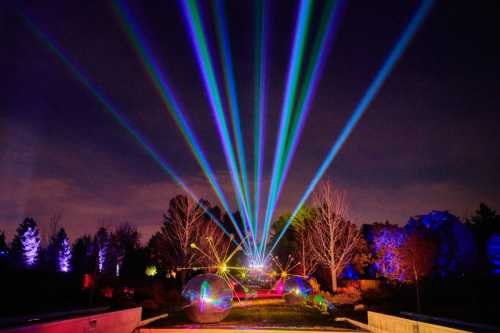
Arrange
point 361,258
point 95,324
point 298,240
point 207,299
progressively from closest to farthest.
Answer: point 95,324, point 207,299, point 361,258, point 298,240

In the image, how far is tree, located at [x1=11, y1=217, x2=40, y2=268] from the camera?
4741cm

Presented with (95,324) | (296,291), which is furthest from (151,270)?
(95,324)

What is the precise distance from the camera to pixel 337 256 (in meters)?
35.5

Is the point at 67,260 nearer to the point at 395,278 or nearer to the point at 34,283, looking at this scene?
the point at 34,283

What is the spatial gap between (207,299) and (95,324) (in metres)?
4.31

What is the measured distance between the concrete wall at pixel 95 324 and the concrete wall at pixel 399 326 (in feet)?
29.3

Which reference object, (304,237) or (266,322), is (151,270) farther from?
(266,322)

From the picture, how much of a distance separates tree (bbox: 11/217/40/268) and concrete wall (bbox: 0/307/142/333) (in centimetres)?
4271

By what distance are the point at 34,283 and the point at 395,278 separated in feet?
98.0

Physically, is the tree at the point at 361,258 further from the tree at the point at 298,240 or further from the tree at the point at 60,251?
the tree at the point at 60,251

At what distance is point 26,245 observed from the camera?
160 ft

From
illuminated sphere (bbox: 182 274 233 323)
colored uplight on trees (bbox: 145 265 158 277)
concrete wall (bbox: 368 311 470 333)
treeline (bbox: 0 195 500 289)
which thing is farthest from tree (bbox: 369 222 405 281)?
colored uplight on trees (bbox: 145 265 158 277)

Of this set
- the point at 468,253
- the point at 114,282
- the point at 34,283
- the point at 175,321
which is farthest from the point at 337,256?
the point at 34,283

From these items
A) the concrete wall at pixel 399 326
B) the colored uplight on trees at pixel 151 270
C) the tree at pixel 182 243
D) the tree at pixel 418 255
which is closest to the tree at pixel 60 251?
the colored uplight on trees at pixel 151 270
